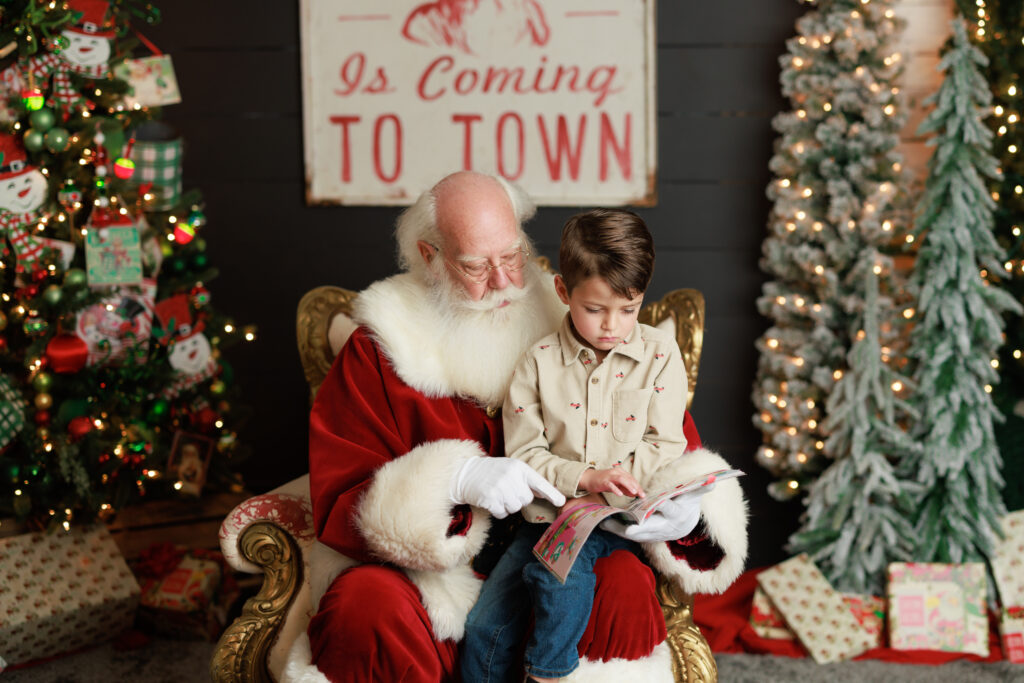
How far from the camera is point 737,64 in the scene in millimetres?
3406

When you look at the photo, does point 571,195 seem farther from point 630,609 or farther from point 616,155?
point 630,609

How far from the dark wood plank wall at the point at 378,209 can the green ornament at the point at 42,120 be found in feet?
2.49

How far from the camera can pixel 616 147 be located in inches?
135

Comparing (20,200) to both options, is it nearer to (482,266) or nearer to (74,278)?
(74,278)

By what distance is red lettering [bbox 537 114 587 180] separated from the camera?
3432 mm

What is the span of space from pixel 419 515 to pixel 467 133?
6.29 feet

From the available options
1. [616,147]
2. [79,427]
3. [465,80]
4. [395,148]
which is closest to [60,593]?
[79,427]

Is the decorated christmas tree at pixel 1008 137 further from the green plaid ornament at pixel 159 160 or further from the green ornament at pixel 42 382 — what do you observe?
the green ornament at pixel 42 382

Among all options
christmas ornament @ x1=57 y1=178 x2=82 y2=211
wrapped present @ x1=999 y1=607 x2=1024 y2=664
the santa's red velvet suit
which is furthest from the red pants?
christmas ornament @ x1=57 y1=178 x2=82 y2=211

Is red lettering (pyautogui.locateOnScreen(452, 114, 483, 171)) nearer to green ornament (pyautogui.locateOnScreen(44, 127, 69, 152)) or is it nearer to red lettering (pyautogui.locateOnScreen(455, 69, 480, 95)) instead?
red lettering (pyautogui.locateOnScreen(455, 69, 480, 95))

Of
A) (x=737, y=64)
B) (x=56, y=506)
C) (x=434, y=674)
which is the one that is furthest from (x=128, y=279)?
(x=737, y=64)

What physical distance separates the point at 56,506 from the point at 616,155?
237cm

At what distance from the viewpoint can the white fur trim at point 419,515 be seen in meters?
1.95

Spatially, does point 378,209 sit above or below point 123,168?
below
